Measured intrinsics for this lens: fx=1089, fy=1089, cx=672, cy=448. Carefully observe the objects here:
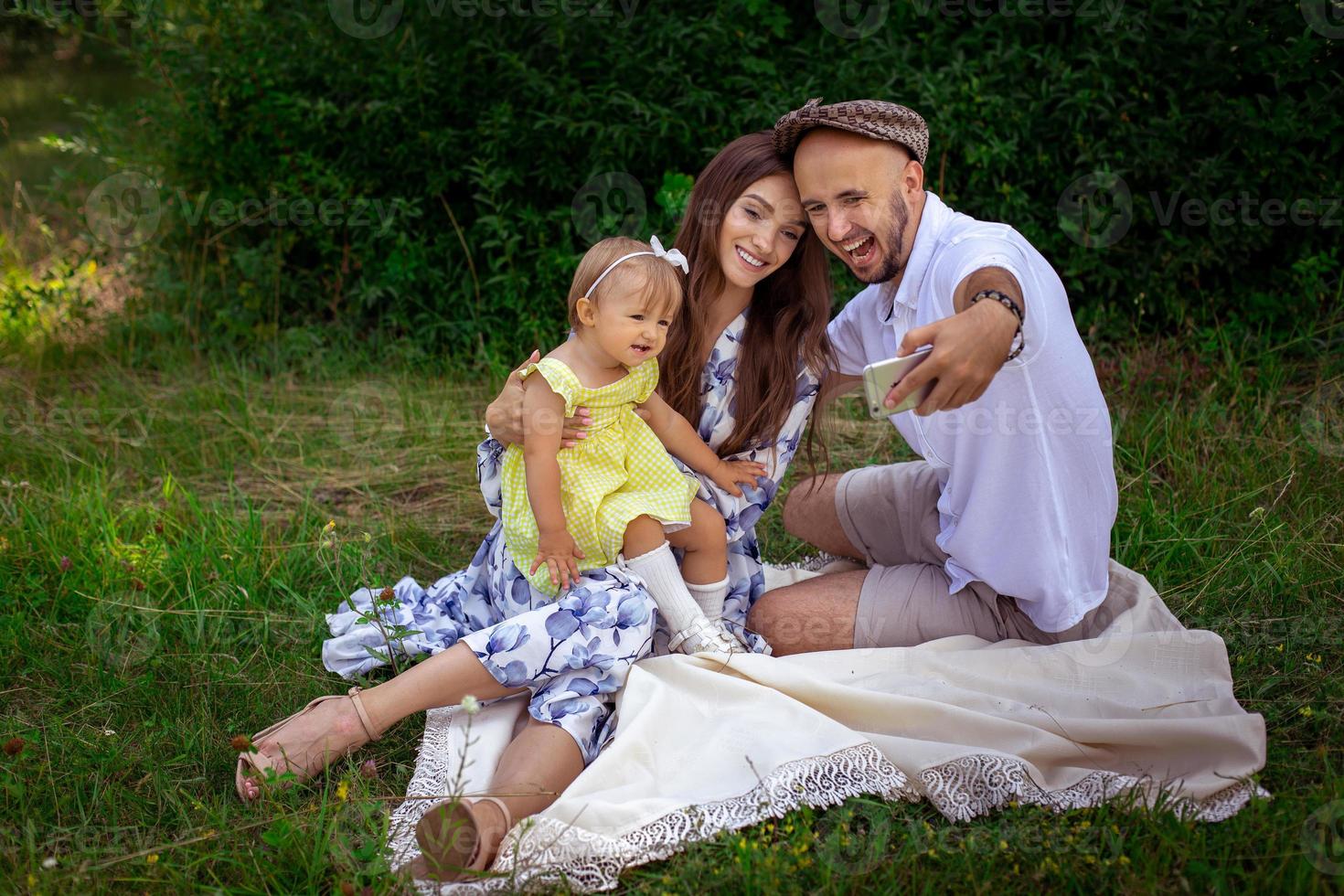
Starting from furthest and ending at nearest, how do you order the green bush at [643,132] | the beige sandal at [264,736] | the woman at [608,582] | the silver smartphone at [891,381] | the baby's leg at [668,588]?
the green bush at [643,132] → the baby's leg at [668,588] → the woman at [608,582] → the beige sandal at [264,736] → the silver smartphone at [891,381]

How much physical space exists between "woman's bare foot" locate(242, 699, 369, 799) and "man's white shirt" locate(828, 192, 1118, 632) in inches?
62.5

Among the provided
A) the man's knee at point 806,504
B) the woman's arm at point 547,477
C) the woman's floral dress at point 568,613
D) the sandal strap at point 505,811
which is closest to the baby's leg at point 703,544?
the woman's floral dress at point 568,613

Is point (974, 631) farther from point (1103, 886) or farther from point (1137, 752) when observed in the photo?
point (1103, 886)

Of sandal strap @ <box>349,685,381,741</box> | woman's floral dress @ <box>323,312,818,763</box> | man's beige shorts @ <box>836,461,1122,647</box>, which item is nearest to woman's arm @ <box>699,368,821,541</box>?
woman's floral dress @ <box>323,312,818,763</box>

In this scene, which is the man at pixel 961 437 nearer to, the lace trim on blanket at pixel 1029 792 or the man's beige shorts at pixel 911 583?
the man's beige shorts at pixel 911 583

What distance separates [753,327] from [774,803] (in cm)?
130

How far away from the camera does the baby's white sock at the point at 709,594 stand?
3.01m

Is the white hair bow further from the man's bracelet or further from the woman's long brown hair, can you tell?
the man's bracelet

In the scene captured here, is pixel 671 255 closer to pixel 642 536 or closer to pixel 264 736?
pixel 642 536

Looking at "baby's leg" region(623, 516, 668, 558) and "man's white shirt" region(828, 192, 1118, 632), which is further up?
"man's white shirt" region(828, 192, 1118, 632)

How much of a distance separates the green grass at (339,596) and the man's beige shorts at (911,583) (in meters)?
0.46

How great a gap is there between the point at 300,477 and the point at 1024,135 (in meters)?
3.30

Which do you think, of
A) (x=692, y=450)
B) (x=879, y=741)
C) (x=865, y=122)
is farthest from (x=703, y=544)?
(x=865, y=122)

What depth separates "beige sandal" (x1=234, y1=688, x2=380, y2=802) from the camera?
2.49m
